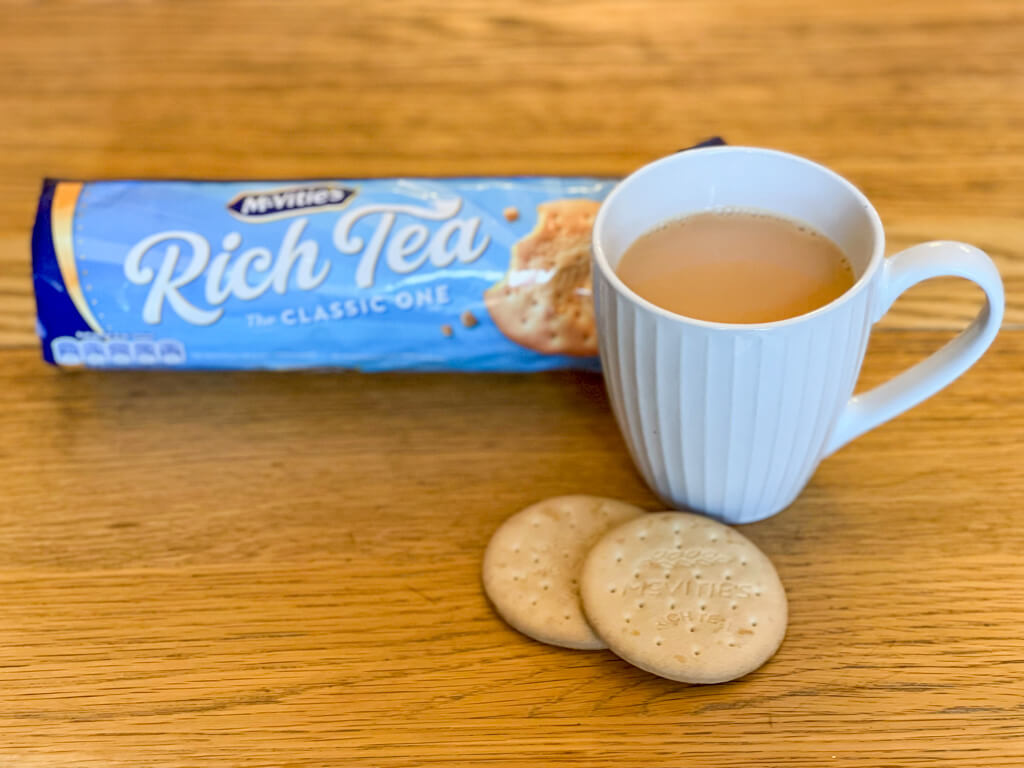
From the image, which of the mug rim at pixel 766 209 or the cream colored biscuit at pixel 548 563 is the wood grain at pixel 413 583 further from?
the mug rim at pixel 766 209

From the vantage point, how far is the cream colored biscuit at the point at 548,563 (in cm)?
55

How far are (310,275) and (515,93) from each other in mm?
356

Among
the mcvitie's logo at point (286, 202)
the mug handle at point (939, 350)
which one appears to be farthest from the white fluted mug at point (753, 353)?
the mcvitie's logo at point (286, 202)

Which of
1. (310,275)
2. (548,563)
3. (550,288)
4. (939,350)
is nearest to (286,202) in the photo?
(310,275)

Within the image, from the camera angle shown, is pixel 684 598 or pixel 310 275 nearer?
pixel 684 598

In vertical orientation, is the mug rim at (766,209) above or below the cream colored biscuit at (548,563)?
above

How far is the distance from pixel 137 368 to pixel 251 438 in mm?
106

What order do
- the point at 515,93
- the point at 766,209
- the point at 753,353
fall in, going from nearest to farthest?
1. the point at 753,353
2. the point at 766,209
3. the point at 515,93

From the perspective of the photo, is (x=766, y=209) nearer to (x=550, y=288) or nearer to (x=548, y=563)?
(x=550, y=288)

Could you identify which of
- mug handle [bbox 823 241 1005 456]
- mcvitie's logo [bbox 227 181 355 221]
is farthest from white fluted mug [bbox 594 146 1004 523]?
mcvitie's logo [bbox 227 181 355 221]

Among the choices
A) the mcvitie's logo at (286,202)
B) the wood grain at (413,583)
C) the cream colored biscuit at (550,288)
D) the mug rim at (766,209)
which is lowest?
the wood grain at (413,583)

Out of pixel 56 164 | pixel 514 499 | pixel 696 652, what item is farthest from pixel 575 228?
pixel 56 164

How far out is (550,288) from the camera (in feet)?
2.22

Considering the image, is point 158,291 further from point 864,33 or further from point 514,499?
point 864,33
